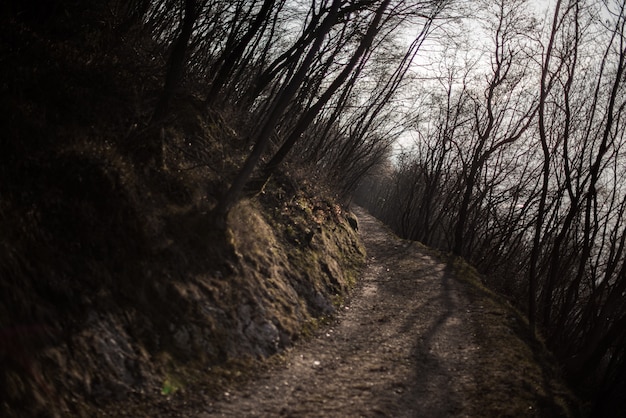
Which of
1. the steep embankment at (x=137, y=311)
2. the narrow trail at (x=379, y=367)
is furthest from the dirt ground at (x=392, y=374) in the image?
the steep embankment at (x=137, y=311)

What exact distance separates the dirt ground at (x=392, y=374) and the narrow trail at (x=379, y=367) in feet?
0.06

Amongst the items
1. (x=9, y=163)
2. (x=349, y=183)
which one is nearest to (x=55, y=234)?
(x=9, y=163)

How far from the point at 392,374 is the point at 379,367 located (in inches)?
10.9

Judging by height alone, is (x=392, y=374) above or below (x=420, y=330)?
below

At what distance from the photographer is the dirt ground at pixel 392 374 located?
556 centimetres

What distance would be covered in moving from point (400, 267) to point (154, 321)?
12.0m

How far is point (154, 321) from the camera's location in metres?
5.28

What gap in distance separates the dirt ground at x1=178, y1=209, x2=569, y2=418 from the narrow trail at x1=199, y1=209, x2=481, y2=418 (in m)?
0.02

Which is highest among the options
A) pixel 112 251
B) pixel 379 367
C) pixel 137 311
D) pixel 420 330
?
pixel 420 330

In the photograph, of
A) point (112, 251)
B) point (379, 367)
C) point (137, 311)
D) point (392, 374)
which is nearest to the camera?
point (137, 311)

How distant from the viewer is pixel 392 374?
22.9 feet

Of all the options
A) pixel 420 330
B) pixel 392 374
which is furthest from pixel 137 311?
pixel 420 330

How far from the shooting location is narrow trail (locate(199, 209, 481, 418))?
552 cm

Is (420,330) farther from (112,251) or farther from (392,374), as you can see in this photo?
(112,251)
